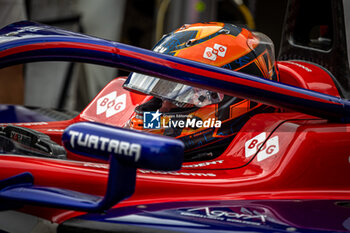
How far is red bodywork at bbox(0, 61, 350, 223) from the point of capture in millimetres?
984

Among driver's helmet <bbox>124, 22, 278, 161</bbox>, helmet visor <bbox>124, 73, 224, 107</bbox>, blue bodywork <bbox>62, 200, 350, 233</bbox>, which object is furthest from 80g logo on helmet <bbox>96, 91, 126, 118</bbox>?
blue bodywork <bbox>62, 200, 350, 233</bbox>

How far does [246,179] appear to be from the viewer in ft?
3.59

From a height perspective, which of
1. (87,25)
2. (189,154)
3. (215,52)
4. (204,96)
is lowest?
(189,154)

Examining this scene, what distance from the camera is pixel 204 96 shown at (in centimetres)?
141

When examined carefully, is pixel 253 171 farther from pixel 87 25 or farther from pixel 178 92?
pixel 87 25

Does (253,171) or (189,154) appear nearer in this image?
(253,171)

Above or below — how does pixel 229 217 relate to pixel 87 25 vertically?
below

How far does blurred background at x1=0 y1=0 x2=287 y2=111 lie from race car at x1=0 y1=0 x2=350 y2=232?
2953 mm

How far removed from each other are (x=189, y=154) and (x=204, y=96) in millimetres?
205

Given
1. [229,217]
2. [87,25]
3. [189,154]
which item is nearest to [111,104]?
[189,154]

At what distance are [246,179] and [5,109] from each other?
1.82 m

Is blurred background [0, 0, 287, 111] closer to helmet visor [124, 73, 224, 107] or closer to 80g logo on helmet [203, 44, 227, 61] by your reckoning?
80g logo on helmet [203, 44, 227, 61]

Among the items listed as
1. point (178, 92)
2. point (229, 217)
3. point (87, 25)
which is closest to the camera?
point (229, 217)

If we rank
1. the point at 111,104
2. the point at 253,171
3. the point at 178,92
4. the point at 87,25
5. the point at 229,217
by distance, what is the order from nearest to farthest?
the point at 229,217 → the point at 253,171 → the point at 178,92 → the point at 111,104 → the point at 87,25
